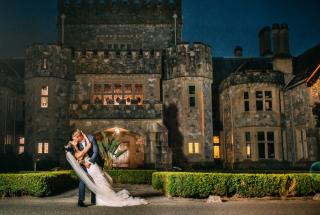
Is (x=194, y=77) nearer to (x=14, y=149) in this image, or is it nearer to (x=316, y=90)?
(x=316, y=90)

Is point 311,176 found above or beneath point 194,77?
beneath

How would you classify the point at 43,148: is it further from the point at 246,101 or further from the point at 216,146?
the point at 246,101

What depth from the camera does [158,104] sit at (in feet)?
89.1

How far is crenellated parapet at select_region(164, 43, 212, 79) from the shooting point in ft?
94.9

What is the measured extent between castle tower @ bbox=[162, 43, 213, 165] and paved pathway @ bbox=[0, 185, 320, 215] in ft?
44.0

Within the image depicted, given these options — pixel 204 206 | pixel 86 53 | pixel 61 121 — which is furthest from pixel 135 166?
pixel 204 206

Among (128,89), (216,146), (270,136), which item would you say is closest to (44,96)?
(128,89)

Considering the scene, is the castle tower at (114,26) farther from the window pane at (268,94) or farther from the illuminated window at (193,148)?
the illuminated window at (193,148)

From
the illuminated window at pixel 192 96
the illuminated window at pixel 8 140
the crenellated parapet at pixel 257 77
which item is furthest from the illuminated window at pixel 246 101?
the illuminated window at pixel 8 140

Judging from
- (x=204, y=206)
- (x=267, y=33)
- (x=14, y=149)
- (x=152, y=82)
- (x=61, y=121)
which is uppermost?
(x=267, y=33)

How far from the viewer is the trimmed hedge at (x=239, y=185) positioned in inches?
580

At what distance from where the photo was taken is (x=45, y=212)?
36.8ft

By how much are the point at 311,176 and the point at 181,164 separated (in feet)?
44.5

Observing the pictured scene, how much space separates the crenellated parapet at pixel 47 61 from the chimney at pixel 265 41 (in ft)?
60.2
